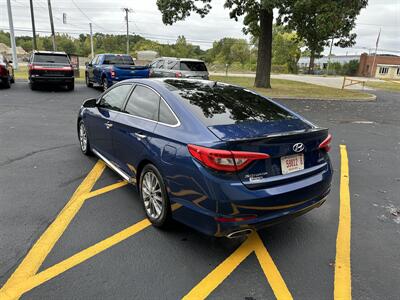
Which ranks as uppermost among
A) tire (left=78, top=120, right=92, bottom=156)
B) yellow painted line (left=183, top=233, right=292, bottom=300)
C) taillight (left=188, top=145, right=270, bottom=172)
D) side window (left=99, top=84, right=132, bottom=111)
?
side window (left=99, top=84, right=132, bottom=111)

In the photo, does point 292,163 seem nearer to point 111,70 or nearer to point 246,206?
point 246,206

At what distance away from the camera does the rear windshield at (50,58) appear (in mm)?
15312

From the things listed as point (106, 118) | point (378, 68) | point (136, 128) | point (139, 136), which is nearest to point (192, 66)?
point (106, 118)

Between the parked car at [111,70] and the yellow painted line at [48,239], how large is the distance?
10.3m

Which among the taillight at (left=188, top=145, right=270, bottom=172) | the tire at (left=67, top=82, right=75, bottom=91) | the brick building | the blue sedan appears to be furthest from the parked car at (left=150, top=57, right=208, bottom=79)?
the brick building

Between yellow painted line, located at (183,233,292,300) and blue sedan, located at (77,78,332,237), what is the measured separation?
0.35m

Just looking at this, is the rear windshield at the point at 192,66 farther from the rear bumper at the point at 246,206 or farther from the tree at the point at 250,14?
the rear bumper at the point at 246,206

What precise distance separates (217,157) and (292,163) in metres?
0.80

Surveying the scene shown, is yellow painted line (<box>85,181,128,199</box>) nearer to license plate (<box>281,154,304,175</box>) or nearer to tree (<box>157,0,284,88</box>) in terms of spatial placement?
license plate (<box>281,154,304,175</box>)

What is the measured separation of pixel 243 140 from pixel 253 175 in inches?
12.4

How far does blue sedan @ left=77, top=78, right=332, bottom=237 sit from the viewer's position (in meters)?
2.80

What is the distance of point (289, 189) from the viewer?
3010 millimetres

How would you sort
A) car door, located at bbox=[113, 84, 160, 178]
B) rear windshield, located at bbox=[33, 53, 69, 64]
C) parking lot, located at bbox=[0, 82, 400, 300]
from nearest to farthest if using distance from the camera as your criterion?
parking lot, located at bbox=[0, 82, 400, 300], car door, located at bbox=[113, 84, 160, 178], rear windshield, located at bbox=[33, 53, 69, 64]

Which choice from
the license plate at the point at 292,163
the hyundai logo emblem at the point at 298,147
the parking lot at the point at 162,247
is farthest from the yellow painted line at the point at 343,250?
the hyundai logo emblem at the point at 298,147
